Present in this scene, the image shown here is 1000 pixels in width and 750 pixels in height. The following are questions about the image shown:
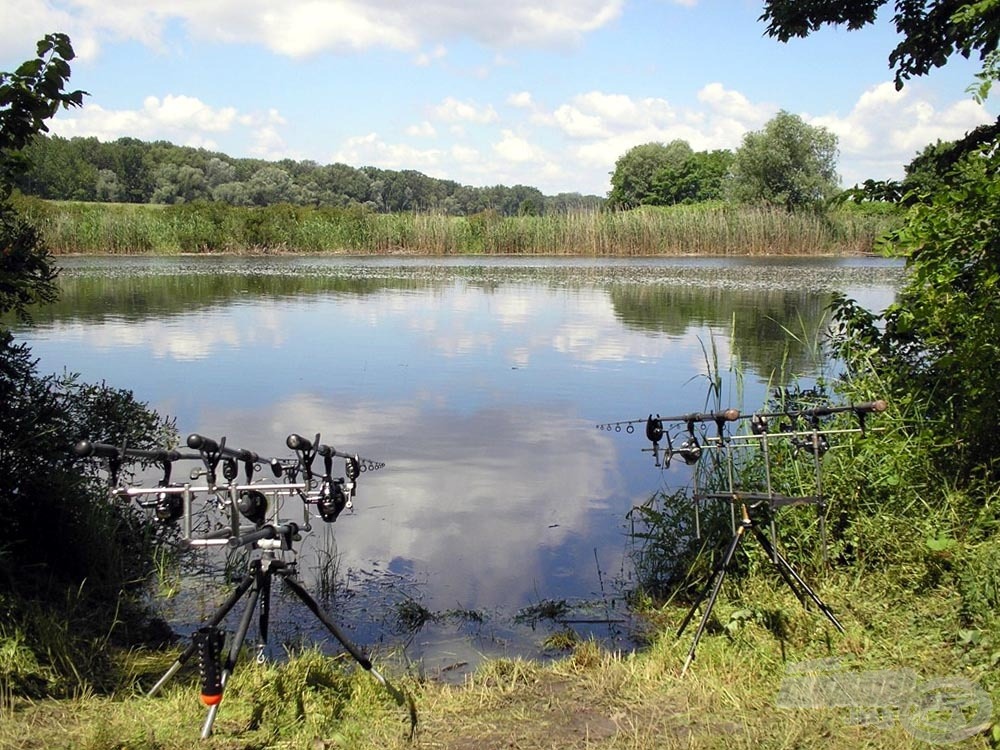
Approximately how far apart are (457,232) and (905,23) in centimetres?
4024

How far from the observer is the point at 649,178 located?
116 meters

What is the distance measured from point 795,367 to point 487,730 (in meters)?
10.7

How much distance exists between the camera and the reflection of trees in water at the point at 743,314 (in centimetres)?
1557

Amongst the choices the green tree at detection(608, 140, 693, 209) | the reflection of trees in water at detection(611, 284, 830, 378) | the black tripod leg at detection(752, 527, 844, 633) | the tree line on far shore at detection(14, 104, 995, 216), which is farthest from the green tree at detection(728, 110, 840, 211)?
the black tripod leg at detection(752, 527, 844, 633)

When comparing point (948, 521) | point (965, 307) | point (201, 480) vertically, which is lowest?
point (201, 480)

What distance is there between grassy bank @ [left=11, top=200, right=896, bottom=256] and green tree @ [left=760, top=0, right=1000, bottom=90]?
116 feet

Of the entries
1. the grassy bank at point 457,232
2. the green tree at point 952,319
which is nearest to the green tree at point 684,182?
the grassy bank at point 457,232

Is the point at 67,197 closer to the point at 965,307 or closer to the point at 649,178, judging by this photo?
the point at 649,178

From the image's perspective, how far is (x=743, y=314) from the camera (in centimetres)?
2134

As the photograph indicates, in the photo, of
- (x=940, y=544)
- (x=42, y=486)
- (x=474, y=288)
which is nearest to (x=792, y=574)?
(x=940, y=544)

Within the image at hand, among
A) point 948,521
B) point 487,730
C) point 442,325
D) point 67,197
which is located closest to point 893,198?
point 948,521

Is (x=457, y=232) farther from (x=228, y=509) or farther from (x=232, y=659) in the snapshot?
(x=232, y=659)

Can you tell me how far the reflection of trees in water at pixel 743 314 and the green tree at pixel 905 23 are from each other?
17.1 feet

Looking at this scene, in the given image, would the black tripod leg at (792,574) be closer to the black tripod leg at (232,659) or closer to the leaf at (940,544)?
the leaf at (940,544)
